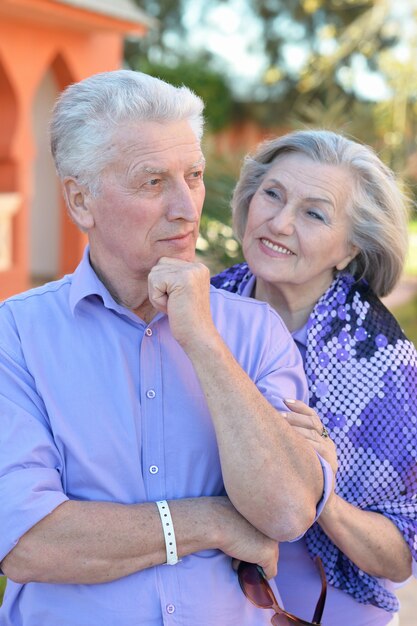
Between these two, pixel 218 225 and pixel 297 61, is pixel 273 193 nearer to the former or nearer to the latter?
pixel 218 225

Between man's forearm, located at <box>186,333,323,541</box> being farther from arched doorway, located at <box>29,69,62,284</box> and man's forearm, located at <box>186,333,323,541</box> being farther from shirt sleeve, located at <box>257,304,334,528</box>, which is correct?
arched doorway, located at <box>29,69,62,284</box>

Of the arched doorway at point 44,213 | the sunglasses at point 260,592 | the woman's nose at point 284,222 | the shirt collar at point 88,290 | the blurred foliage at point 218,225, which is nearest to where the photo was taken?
the sunglasses at point 260,592

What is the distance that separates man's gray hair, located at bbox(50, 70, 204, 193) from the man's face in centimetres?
2

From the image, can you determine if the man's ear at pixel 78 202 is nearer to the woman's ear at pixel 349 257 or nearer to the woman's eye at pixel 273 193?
the woman's eye at pixel 273 193

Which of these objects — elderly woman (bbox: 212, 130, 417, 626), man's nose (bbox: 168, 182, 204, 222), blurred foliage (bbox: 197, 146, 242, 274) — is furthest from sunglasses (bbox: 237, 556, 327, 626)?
blurred foliage (bbox: 197, 146, 242, 274)

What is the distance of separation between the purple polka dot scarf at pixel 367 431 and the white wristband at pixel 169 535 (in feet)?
1.89

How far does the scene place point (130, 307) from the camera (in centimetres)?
225

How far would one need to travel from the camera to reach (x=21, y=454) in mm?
2006

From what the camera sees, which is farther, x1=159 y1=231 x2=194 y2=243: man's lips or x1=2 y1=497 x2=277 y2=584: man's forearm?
x1=159 y1=231 x2=194 y2=243: man's lips

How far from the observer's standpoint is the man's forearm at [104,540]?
1.96 metres

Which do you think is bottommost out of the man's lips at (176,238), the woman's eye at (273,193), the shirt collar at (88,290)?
the shirt collar at (88,290)

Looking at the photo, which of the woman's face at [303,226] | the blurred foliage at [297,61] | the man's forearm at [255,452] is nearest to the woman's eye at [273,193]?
the woman's face at [303,226]

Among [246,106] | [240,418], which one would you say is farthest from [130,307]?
[246,106]

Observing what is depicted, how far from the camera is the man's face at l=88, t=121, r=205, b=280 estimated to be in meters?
2.10
